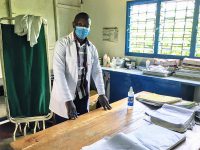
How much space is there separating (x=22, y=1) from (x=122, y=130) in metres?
2.92

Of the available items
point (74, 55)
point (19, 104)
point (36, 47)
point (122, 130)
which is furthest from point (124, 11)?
point (122, 130)

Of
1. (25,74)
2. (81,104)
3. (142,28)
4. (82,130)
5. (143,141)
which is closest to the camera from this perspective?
(143,141)

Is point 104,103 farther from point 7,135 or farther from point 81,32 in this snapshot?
point 7,135

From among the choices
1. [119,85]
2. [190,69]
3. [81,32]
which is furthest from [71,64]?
[190,69]

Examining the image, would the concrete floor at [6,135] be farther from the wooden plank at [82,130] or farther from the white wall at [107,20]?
the white wall at [107,20]

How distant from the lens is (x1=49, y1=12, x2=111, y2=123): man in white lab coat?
1626 mm

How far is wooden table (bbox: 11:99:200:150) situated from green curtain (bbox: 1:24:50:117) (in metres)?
0.94

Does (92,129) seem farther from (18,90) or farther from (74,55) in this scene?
(18,90)

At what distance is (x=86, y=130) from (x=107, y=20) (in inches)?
117

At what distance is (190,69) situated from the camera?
2.73m

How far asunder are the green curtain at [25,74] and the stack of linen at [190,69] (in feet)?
6.06

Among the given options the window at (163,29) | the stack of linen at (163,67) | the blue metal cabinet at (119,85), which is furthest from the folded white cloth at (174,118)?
the window at (163,29)

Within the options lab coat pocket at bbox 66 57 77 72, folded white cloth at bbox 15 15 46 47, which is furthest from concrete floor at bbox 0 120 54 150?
lab coat pocket at bbox 66 57 77 72

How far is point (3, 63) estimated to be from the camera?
199cm
